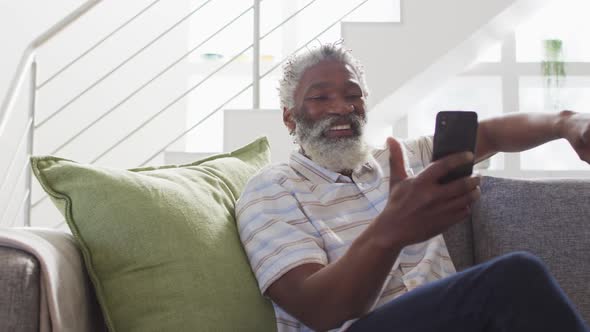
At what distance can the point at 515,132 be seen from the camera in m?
1.48

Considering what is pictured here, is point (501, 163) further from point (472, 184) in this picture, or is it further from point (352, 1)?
point (472, 184)

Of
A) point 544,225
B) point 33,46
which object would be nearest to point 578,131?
point 544,225

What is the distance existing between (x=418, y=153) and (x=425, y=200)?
676mm

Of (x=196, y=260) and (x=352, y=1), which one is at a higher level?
(x=352, y=1)

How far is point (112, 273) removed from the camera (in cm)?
113

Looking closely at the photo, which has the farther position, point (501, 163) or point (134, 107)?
point (134, 107)

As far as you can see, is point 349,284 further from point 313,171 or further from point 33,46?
point 33,46

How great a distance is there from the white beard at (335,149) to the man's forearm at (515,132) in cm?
29

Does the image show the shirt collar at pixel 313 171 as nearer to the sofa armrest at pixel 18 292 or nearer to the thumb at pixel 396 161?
the thumb at pixel 396 161

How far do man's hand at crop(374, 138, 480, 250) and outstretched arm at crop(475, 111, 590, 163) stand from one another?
1.60 feet

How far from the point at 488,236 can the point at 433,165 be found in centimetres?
70

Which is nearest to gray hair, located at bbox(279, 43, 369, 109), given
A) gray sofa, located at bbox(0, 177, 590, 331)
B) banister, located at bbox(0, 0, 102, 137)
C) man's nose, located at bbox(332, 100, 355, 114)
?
man's nose, located at bbox(332, 100, 355, 114)

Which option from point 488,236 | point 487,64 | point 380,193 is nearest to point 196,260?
point 380,193

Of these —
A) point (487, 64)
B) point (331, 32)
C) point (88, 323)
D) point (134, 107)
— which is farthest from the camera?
point (331, 32)
